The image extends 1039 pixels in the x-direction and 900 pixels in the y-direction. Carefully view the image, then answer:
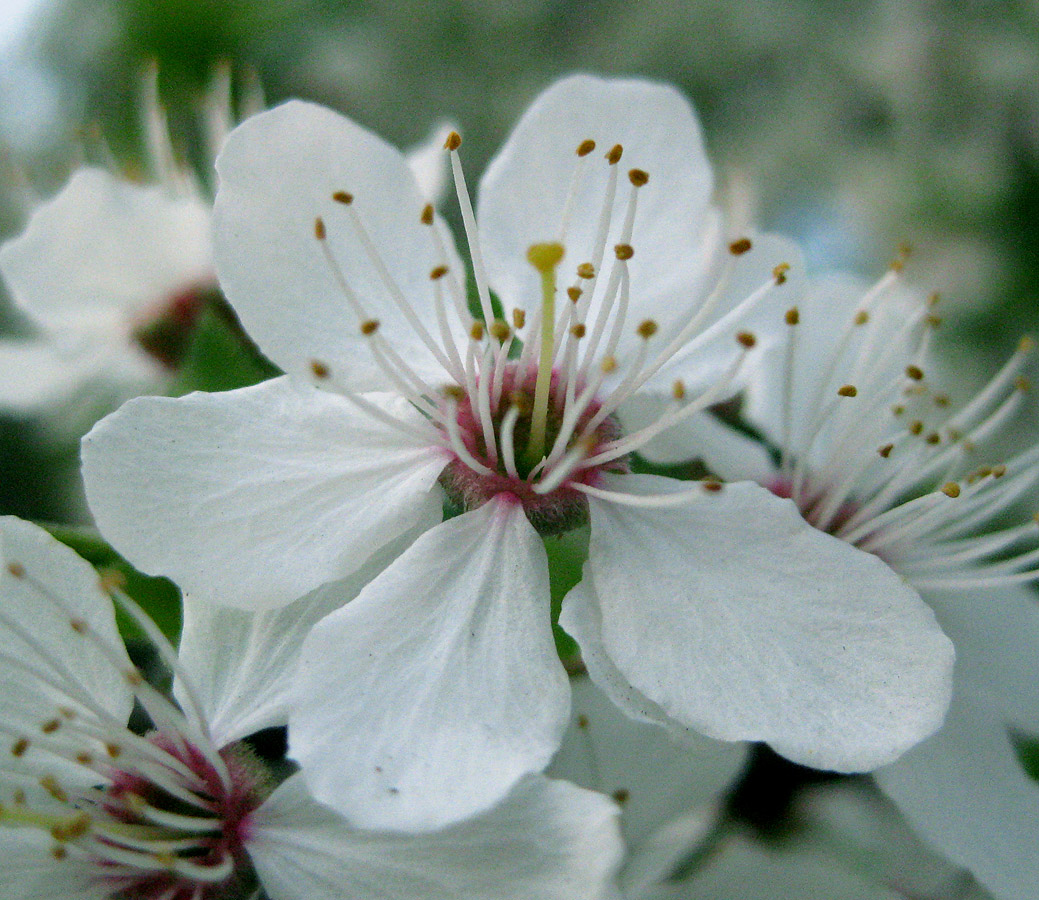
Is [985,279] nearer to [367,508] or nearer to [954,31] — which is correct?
[954,31]

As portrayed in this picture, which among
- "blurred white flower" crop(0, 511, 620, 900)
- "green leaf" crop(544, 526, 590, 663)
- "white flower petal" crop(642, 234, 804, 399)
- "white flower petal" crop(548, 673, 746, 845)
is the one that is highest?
"white flower petal" crop(642, 234, 804, 399)

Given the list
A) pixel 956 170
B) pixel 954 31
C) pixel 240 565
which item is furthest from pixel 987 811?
pixel 954 31

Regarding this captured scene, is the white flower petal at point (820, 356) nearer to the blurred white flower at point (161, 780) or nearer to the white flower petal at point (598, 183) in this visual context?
the white flower petal at point (598, 183)

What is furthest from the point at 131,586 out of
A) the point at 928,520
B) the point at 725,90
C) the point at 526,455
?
the point at 725,90

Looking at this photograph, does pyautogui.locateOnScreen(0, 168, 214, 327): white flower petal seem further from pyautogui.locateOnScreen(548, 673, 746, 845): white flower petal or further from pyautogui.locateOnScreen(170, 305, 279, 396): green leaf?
pyautogui.locateOnScreen(548, 673, 746, 845): white flower petal

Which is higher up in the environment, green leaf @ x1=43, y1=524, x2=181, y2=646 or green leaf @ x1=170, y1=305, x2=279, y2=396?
green leaf @ x1=170, y1=305, x2=279, y2=396

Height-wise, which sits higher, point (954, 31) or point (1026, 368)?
point (954, 31)

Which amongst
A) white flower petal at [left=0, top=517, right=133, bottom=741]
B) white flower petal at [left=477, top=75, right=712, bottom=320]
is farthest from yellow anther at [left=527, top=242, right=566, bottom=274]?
white flower petal at [left=0, top=517, right=133, bottom=741]

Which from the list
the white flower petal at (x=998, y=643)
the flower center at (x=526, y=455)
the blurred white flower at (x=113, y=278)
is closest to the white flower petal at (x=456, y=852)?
the flower center at (x=526, y=455)
